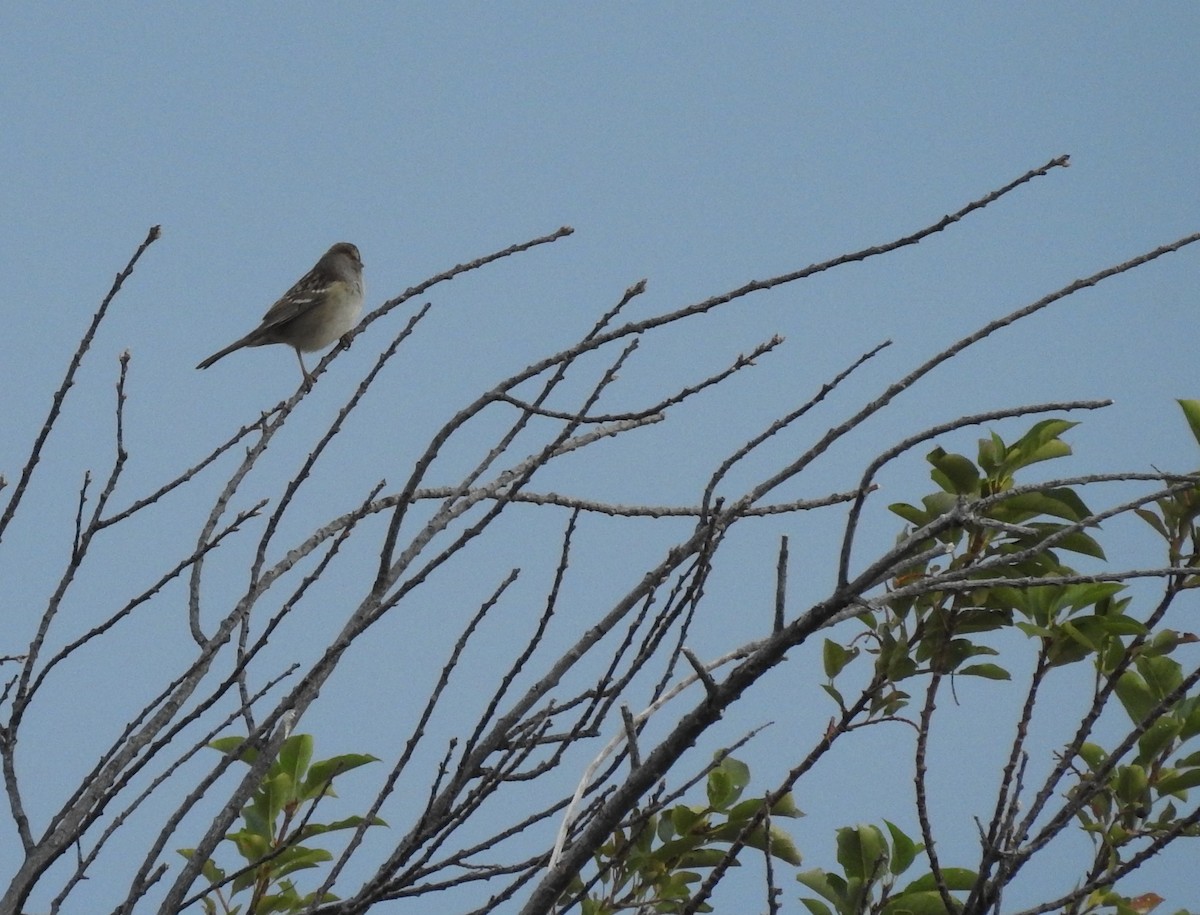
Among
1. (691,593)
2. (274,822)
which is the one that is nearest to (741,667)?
(691,593)

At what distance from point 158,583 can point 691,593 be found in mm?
1273

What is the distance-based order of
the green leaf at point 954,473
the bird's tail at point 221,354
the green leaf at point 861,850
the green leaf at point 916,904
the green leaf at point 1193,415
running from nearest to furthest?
1. the green leaf at point 916,904
2. the green leaf at point 861,850
3. the green leaf at point 954,473
4. the green leaf at point 1193,415
5. the bird's tail at point 221,354

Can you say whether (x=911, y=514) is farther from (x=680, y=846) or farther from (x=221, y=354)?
(x=221, y=354)

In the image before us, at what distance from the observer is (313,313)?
10891 millimetres

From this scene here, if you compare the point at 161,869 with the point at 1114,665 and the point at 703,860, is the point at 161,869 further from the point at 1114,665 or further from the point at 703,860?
the point at 1114,665

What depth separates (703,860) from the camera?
3139 mm

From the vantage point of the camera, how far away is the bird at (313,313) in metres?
10.6

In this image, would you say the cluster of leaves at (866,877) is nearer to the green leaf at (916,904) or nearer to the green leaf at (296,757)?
the green leaf at (916,904)

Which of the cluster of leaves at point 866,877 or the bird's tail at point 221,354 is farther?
the bird's tail at point 221,354

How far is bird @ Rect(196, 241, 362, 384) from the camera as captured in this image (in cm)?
1063

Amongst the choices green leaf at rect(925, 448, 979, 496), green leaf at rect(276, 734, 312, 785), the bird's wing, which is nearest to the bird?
the bird's wing

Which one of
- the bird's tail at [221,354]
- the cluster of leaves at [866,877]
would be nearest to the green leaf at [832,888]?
the cluster of leaves at [866,877]

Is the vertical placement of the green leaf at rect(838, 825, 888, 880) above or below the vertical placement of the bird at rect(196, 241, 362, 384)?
below

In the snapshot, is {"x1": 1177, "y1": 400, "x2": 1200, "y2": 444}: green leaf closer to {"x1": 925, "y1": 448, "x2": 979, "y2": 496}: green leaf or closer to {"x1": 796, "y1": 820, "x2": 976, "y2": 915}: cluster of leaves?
{"x1": 925, "y1": 448, "x2": 979, "y2": 496}: green leaf
